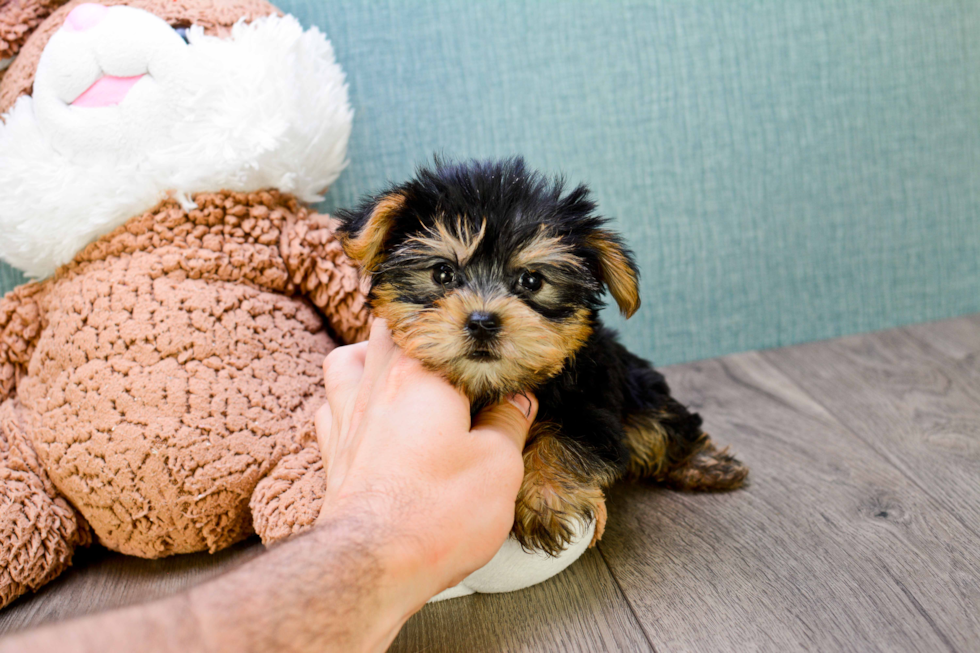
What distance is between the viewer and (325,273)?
2.06 metres

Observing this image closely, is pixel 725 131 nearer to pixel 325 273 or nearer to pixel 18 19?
pixel 325 273

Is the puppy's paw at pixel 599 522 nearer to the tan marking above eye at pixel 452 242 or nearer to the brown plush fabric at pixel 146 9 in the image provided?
the tan marking above eye at pixel 452 242

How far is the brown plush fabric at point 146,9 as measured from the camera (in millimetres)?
1966

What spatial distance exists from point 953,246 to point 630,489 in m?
2.00

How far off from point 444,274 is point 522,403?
0.36 metres

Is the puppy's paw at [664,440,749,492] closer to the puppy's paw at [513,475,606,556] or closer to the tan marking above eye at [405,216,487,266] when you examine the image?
the puppy's paw at [513,475,606,556]

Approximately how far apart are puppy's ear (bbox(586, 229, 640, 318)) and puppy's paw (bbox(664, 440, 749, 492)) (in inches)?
27.6

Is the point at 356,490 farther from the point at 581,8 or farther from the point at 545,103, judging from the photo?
the point at 581,8

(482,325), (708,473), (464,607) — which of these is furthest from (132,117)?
(708,473)

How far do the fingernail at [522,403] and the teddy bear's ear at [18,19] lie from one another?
187 cm

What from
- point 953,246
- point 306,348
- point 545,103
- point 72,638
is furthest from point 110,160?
point 953,246

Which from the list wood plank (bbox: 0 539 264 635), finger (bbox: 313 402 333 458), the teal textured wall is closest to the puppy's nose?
finger (bbox: 313 402 333 458)

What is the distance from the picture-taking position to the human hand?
4.22 ft

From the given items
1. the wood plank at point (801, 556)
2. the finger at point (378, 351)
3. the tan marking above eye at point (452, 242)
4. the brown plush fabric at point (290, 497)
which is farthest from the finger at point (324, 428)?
Result: the wood plank at point (801, 556)
